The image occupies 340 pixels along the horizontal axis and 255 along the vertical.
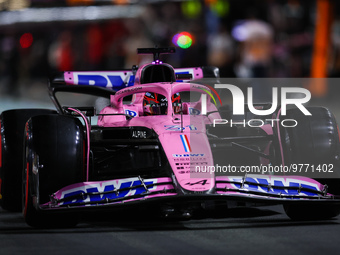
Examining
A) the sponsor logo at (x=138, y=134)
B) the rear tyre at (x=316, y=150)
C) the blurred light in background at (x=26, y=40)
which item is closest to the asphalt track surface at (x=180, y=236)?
the rear tyre at (x=316, y=150)

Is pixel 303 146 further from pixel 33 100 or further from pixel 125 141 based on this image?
pixel 33 100

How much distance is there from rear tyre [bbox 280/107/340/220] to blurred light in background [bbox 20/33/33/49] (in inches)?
872

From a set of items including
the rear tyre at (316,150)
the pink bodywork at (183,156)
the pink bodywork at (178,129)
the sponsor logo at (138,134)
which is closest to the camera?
the pink bodywork at (183,156)

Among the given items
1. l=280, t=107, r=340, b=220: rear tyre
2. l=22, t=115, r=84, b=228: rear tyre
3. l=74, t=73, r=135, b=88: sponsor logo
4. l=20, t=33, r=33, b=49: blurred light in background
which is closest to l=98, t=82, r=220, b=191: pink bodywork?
l=22, t=115, r=84, b=228: rear tyre

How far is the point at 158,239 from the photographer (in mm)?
6242

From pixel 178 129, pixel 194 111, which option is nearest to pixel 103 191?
pixel 178 129

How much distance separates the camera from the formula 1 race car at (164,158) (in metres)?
6.79

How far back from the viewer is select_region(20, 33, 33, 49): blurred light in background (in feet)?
95.6

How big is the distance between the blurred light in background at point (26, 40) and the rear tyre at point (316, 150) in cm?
2215

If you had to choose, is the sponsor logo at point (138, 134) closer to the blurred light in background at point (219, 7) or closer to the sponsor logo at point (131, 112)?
the sponsor logo at point (131, 112)

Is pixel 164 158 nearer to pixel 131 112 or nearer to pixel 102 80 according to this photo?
pixel 131 112

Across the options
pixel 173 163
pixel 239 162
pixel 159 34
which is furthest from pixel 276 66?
pixel 173 163

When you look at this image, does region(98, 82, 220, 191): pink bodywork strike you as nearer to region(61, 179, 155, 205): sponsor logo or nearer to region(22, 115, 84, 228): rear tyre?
region(61, 179, 155, 205): sponsor logo

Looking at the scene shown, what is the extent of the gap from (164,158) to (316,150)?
1579 millimetres
